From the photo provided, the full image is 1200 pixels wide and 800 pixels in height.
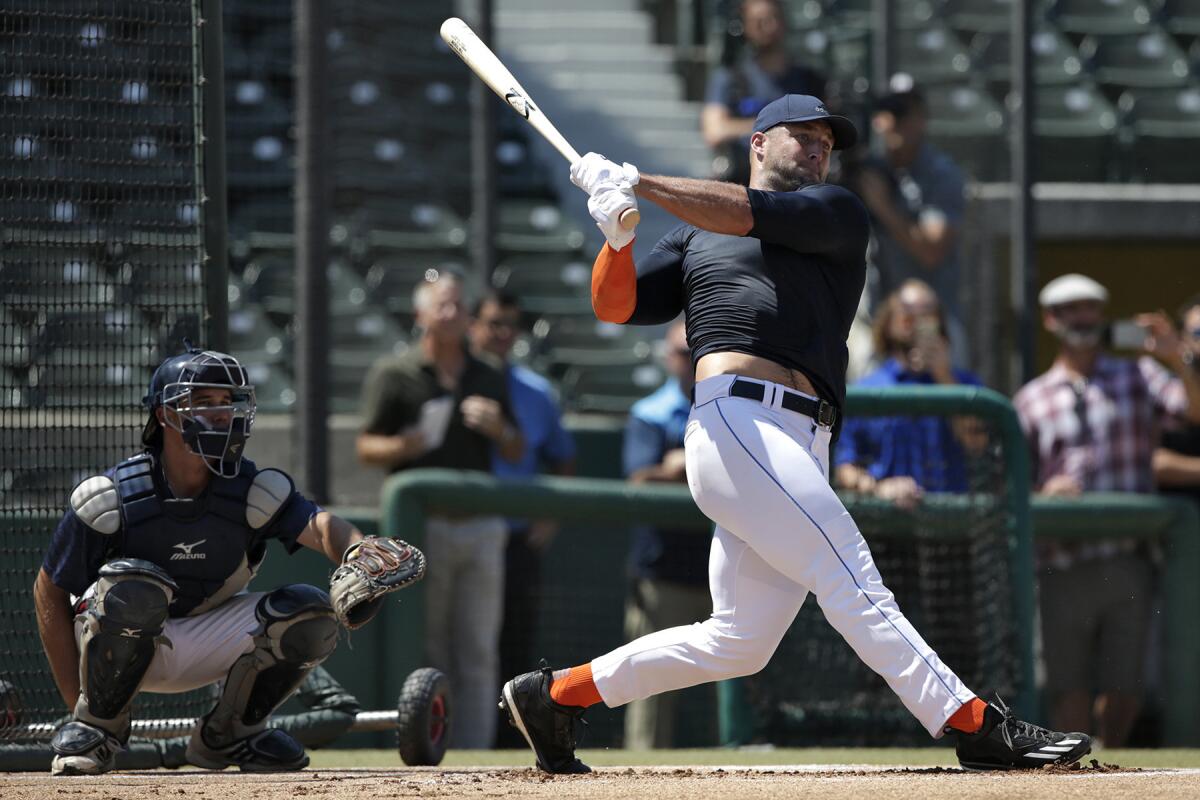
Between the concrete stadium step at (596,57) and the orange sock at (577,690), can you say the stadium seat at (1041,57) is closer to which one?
the concrete stadium step at (596,57)

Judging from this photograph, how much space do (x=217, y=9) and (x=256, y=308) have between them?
4017 millimetres

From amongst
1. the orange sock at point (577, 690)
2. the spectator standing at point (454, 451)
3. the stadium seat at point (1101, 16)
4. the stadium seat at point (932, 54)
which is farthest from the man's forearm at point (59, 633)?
the stadium seat at point (1101, 16)

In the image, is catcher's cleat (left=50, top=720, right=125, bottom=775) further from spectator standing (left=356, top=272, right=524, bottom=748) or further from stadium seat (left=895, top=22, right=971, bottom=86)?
stadium seat (left=895, top=22, right=971, bottom=86)

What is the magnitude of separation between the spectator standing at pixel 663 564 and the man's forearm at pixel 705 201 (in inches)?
110

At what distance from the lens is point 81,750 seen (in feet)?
16.8

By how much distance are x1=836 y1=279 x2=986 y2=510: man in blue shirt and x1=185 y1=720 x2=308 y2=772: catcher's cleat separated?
2.68 metres

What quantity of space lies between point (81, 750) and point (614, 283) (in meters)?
1.91

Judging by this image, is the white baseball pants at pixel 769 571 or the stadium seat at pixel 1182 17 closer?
the white baseball pants at pixel 769 571

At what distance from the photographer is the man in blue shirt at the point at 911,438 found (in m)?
7.32

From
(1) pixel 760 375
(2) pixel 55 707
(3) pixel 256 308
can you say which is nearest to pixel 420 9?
(3) pixel 256 308

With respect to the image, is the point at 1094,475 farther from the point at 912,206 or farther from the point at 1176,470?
the point at 912,206

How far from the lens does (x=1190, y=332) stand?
7703mm

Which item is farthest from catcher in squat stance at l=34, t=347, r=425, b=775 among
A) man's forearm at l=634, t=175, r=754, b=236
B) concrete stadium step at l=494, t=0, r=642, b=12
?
concrete stadium step at l=494, t=0, r=642, b=12

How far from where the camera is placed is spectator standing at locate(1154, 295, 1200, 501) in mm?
7707
